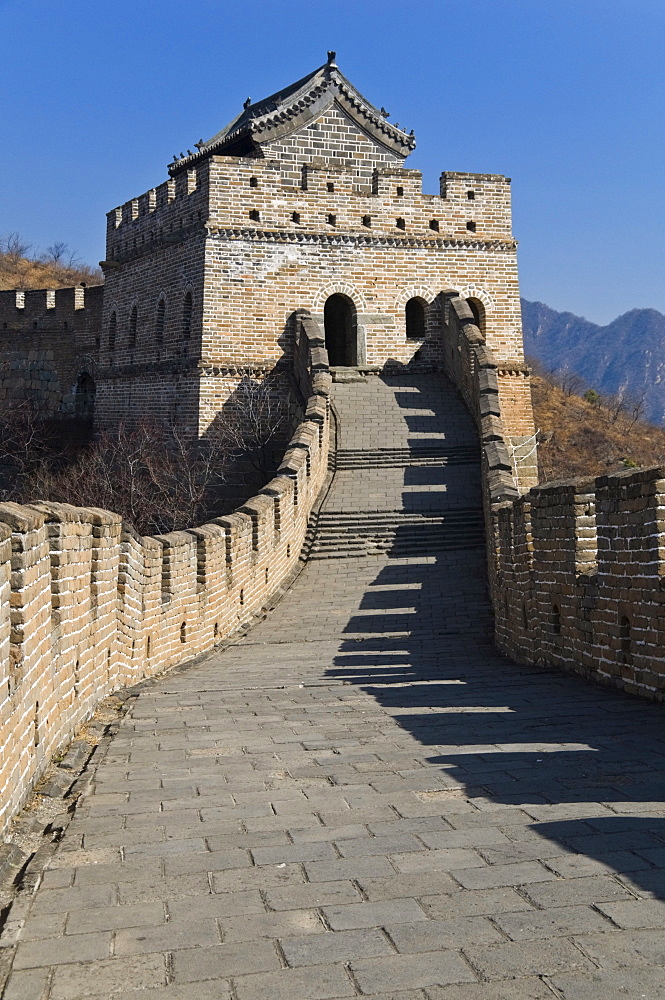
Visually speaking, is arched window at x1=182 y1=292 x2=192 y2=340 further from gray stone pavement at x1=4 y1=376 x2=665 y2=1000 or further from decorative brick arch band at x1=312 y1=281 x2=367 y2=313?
gray stone pavement at x1=4 y1=376 x2=665 y2=1000

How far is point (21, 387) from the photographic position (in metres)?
35.3

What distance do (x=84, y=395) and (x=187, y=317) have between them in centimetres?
924

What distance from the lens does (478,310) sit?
89.1 feet

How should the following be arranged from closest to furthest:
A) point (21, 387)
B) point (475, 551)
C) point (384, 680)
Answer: point (384, 680)
point (475, 551)
point (21, 387)

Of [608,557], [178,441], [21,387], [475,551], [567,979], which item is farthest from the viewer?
[21,387]

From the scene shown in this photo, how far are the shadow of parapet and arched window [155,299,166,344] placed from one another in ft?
52.1

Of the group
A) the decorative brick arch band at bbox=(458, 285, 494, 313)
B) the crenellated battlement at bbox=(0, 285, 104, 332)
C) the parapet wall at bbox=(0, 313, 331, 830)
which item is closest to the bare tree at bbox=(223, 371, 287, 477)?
the decorative brick arch band at bbox=(458, 285, 494, 313)

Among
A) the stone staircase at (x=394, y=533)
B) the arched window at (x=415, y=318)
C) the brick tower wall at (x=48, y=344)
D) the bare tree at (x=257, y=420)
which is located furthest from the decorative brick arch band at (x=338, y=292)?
the brick tower wall at (x=48, y=344)

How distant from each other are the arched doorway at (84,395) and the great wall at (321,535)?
0.31ft

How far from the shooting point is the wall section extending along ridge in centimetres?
779

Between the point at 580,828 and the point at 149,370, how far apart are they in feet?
78.9

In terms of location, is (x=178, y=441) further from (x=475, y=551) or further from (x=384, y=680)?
(x=384, y=680)

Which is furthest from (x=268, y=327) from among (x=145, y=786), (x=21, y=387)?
(x=145, y=786)

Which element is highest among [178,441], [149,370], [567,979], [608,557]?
[149,370]
